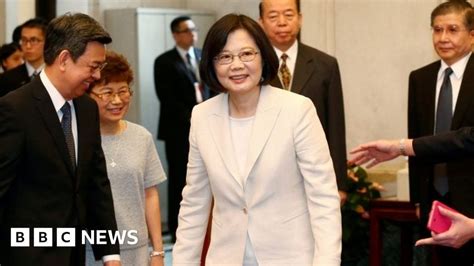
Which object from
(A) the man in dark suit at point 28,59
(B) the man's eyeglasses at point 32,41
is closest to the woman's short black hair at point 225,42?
(A) the man in dark suit at point 28,59

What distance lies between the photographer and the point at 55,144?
4.51 meters

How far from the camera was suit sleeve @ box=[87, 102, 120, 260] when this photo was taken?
15.6ft

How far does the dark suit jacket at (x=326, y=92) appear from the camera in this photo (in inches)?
260

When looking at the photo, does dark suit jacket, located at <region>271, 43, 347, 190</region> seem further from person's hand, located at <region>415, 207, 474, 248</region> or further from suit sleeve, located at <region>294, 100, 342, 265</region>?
suit sleeve, located at <region>294, 100, 342, 265</region>

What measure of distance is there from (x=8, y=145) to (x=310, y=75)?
8.50ft

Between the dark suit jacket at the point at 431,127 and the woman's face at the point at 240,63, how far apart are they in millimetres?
2463

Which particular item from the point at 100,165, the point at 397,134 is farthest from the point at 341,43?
→ the point at 100,165

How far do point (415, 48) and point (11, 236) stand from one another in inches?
192

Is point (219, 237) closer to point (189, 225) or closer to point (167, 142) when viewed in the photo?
point (189, 225)

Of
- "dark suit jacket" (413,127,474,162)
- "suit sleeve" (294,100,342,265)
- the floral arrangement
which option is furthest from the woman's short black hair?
the floral arrangement

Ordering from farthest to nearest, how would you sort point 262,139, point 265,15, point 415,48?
point 415,48
point 265,15
point 262,139

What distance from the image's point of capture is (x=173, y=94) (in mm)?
11180

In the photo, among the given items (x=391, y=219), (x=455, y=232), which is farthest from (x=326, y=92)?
(x=455, y=232)

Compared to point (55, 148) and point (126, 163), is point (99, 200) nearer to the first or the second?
point (55, 148)
